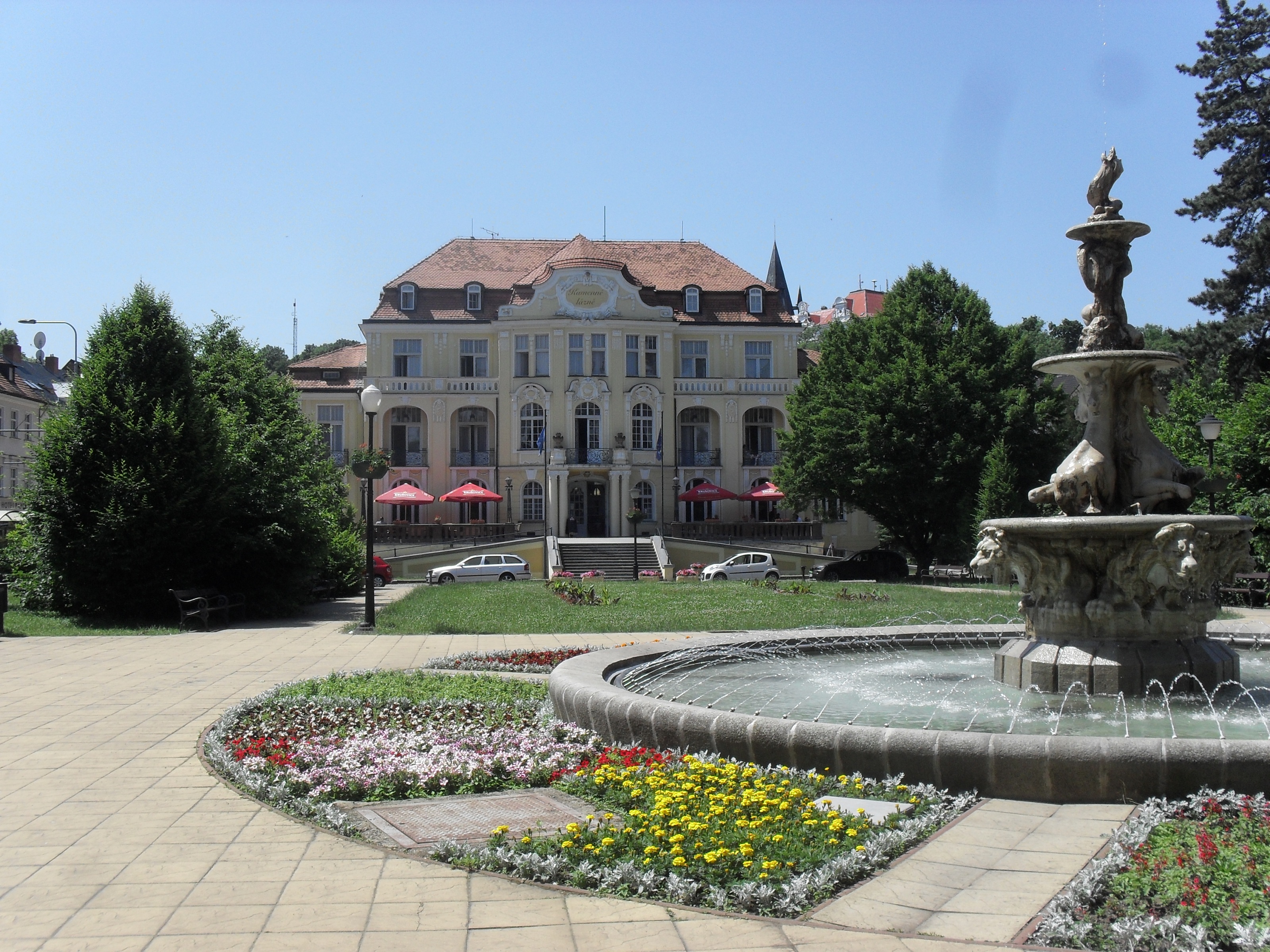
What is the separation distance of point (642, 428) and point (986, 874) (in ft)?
173

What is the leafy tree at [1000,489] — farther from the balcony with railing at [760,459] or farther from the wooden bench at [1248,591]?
the balcony with railing at [760,459]

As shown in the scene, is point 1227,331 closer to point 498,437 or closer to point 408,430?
point 498,437

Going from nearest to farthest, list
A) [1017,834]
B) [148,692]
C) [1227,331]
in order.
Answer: [1017,834] → [148,692] → [1227,331]

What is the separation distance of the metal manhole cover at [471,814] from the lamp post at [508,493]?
49012mm

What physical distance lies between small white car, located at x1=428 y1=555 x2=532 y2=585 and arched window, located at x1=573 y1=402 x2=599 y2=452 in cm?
1506

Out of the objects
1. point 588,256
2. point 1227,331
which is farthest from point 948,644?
point 588,256

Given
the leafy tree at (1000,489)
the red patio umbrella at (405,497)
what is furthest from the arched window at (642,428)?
the leafy tree at (1000,489)

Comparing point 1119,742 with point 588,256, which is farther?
point 588,256

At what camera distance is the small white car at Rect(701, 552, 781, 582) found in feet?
136

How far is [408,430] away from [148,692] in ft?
153

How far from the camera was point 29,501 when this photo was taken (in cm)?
2341

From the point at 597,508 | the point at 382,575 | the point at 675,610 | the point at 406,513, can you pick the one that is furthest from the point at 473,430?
the point at 675,610

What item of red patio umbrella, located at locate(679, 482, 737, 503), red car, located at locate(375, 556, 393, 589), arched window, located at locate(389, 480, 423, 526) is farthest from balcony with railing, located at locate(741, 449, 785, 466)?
red car, located at locate(375, 556, 393, 589)

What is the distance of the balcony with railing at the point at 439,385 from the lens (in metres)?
57.2
